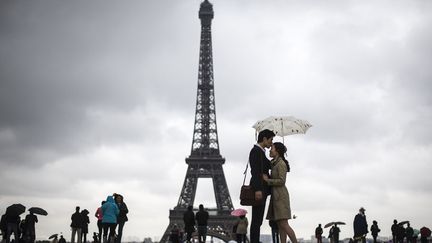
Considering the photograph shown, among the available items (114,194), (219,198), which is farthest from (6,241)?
(219,198)

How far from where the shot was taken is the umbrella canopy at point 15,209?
18.4 metres

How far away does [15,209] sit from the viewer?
18.4m

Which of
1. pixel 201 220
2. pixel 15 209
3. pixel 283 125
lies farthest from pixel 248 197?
pixel 201 220

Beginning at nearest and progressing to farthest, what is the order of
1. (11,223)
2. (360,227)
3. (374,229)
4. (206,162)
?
(11,223)
(360,227)
(374,229)
(206,162)

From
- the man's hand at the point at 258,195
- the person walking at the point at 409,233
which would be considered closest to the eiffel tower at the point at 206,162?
the person walking at the point at 409,233

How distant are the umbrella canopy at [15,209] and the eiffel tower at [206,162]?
54.6 meters

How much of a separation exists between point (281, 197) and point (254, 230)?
875 mm

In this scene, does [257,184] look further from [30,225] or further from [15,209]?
[30,225]

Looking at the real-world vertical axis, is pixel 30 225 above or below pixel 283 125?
below

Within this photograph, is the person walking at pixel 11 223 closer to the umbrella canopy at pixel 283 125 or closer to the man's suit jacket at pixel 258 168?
the umbrella canopy at pixel 283 125

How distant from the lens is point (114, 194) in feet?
65.1

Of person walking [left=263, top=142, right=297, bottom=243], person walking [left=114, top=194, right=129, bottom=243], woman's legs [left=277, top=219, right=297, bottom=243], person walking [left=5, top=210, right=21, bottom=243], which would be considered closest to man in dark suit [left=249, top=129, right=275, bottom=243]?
person walking [left=263, top=142, right=297, bottom=243]

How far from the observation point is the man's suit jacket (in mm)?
10898

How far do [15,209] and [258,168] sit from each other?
10.7 meters
